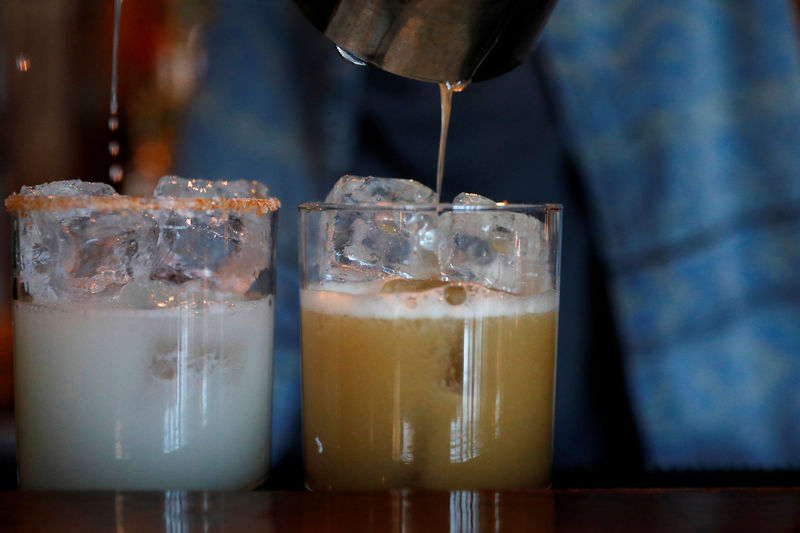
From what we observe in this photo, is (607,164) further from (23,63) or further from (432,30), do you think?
(23,63)

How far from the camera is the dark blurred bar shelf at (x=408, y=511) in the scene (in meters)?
0.47

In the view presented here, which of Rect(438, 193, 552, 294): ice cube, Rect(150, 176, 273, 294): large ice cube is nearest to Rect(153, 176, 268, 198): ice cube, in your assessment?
Rect(150, 176, 273, 294): large ice cube

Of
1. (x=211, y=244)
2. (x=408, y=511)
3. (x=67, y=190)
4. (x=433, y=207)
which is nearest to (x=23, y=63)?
(x=67, y=190)

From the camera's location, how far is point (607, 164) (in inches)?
41.7

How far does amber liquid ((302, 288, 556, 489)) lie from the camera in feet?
2.05

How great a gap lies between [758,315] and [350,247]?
2.16ft

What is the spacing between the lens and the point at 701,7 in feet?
3.35

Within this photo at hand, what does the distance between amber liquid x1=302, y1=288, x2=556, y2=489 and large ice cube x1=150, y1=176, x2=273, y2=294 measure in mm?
83

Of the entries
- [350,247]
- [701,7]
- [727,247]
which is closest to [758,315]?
[727,247]

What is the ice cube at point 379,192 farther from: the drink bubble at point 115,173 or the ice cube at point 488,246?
the drink bubble at point 115,173

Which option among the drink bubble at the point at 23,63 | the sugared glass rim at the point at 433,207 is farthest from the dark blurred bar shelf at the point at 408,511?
the drink bubble at the point at 23,63

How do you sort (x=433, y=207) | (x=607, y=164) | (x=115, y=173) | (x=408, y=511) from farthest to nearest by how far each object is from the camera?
(x=115, y=173) < (x=607, y=164) < (x=433, y=207) < (x=408, y=511)

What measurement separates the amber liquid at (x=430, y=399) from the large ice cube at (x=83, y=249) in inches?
6.9

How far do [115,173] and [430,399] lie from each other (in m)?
1.45
